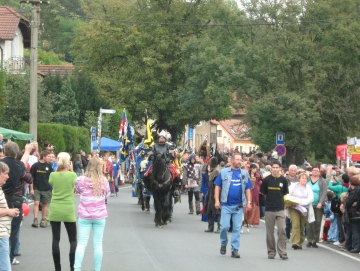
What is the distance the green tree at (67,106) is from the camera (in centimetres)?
4662

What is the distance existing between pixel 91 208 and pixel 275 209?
4583 millimetres

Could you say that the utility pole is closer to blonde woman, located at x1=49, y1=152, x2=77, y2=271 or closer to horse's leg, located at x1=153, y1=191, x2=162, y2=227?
horse's leg, located at x1=153, y1=191, x2=162, y2=227

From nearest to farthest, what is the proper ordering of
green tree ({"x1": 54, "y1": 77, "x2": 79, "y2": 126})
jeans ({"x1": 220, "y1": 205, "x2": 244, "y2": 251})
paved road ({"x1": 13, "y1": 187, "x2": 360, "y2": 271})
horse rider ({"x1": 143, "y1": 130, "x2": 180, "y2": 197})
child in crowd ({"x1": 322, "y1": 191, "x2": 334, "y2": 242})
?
paved road ({"x1": 13, "y1": 187, "x2": 360, "y2": 271}), jeans ({"x1": 220, "y1": 205, "x2": 244, "y2": 251}), child in crowd ({"x1": 322, "y1": 191, "x2": 334, "y2": 242}), horse rider ({"x1": 143, "y1": 130, "x2": 180, "y2": 197}), green tree ({"x1": 54, "y1": 77, "x2": 79, "y2": 126})

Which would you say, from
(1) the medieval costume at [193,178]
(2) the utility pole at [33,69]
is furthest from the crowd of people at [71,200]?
(2) the utility pole at [33,69]

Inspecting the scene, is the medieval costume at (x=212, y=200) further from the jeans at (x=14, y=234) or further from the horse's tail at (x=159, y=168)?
the jeans at (x=14, y=234)

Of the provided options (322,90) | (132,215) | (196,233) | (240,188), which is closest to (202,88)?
(322,90)

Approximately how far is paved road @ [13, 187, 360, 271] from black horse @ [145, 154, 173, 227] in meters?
0.32

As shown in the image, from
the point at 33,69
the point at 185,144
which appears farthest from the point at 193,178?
the point at 185,144

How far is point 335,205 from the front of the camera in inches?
666

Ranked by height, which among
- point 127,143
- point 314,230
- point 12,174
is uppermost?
point 127,143

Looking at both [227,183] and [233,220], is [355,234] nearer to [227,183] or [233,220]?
[233,220]

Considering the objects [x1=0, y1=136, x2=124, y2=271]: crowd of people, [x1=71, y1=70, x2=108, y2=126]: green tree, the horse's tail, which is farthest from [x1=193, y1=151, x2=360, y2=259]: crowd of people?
[x1=71, y1=70, x2=108, y2=126]: green tree

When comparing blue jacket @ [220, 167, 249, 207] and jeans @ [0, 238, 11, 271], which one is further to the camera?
blue jacket @ [220, 167, 249, 207]

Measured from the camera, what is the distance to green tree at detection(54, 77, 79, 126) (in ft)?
153
